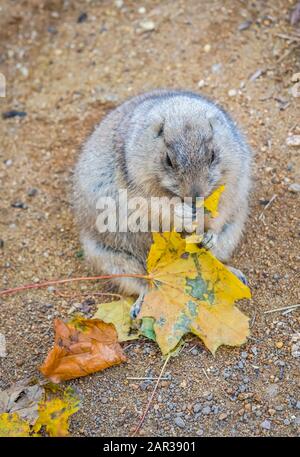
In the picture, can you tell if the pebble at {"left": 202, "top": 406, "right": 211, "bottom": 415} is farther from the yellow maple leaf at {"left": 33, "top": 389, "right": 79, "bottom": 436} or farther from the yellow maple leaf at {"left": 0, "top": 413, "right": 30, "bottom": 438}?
the yellow maple leaf at {"left": 0, "top": 413, "right": 30, "bottom": 438}

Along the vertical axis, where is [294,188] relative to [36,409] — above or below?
above

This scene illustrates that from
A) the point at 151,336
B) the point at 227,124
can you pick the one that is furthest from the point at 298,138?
the point at 151,336

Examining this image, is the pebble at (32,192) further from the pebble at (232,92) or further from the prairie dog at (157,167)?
the pebble at (232,92)

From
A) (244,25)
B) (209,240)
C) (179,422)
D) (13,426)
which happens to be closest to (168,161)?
(209,240)

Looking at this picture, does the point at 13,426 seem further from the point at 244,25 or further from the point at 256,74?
the point at 244,25

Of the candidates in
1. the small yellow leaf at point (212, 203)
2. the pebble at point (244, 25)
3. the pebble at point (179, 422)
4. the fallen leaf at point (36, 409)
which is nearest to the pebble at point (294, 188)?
the small yellow leaf at point (212, 203)

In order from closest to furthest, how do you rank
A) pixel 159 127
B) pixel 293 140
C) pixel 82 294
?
pixel 159 127, pixel 82 294, pixel 293 140
